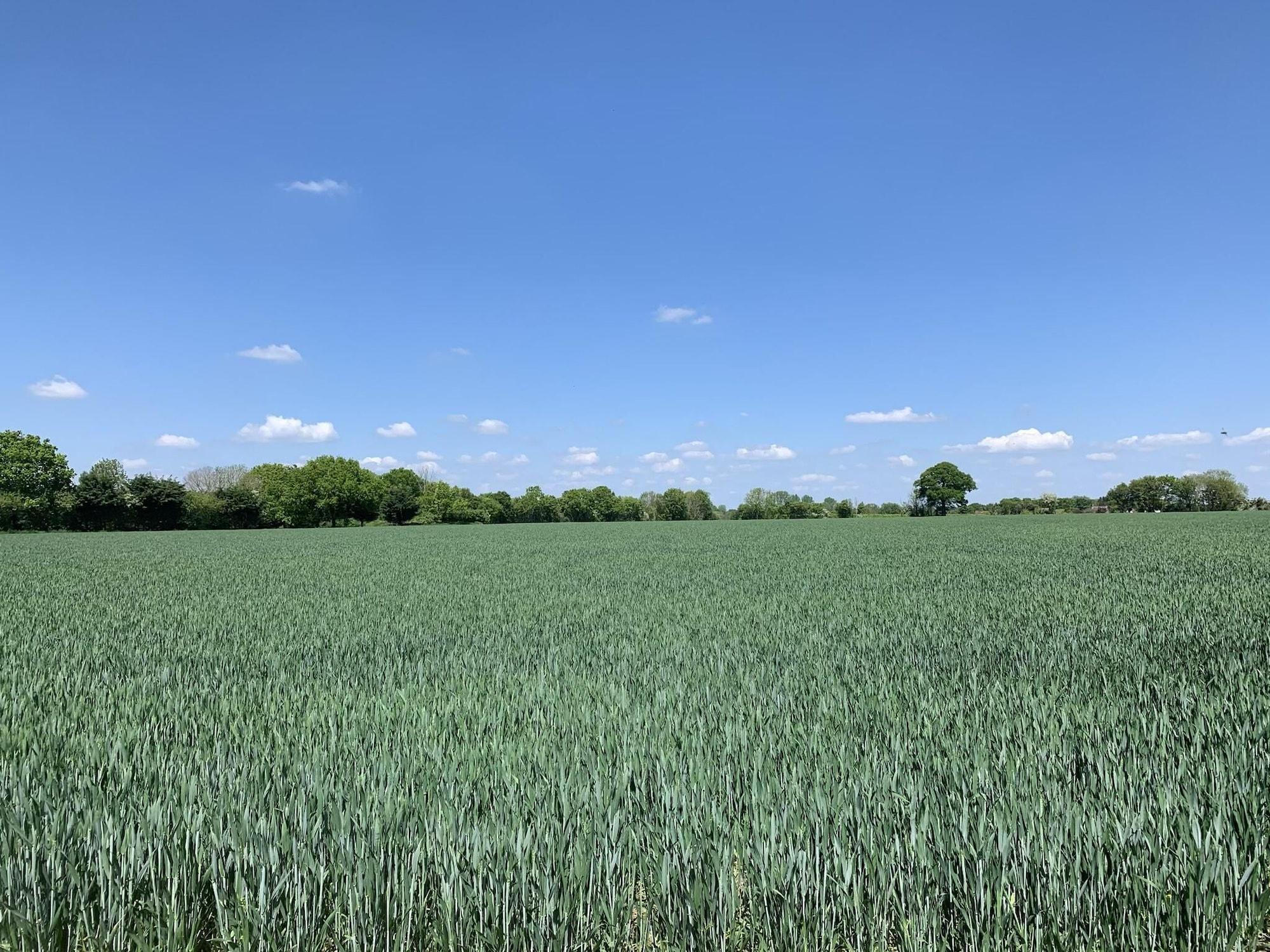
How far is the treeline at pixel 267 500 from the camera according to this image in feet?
248

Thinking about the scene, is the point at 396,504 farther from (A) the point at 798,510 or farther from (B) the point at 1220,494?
(B) the point at 1220,494

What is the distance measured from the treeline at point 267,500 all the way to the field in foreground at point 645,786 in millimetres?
85542

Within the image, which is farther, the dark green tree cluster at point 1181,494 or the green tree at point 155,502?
the dark green tree cluster at point 1181,494

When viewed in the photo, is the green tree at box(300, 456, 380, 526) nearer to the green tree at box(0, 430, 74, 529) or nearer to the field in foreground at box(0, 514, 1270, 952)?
the green tree at box(0, 430, 74, 529)

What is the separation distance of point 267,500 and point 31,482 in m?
24.2

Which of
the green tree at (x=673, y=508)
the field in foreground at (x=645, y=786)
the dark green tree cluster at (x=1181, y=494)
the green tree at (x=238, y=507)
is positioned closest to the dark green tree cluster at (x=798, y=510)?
the green tree at (x=673, y=508)

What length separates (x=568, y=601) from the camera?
12.2 metres

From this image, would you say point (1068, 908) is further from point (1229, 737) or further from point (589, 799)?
point (1229, 737)

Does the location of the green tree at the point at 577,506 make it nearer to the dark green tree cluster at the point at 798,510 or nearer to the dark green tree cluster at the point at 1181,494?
the dark green tree cluster at the point at 798,510

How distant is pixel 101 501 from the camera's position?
75.1m

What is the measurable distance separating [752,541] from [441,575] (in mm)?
20059

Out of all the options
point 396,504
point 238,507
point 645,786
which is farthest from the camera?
point 396,504

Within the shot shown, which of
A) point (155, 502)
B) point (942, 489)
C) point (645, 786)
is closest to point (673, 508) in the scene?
point (942, 489)

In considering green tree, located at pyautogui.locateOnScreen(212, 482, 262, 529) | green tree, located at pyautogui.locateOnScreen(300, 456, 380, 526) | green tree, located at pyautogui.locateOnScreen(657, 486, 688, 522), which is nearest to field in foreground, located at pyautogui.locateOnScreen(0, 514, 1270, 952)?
green tree, located at pyautogui.locateOnScreen(212, 482, 262, 529)
